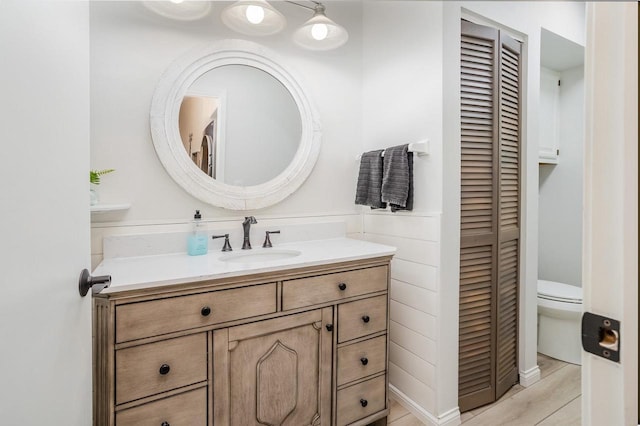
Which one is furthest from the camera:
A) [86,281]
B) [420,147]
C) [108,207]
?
[420,147]

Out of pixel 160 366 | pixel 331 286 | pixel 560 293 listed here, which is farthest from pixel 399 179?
pixel 560 293

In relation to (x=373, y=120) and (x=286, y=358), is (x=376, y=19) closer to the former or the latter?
(x=373, y=120)

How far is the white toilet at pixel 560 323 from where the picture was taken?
211 cm

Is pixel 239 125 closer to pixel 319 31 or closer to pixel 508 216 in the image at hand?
pixel 319 31

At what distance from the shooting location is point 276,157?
1.77 metres

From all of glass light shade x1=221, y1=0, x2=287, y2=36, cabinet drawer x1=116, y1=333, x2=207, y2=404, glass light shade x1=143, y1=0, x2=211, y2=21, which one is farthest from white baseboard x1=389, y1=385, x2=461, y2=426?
glass light shade x1=143, y1=0, x2=211, y2=21

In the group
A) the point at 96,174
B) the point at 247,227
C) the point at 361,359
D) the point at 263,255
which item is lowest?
the point at 361,359

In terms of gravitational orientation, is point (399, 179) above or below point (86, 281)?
above

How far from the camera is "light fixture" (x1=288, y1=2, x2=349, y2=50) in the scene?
1.67 m

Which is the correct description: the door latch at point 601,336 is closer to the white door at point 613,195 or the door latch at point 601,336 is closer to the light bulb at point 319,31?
the white door at point 613,195

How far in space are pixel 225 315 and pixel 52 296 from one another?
62cm

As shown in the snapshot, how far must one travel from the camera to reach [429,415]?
5.10 ft

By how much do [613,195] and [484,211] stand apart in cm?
131

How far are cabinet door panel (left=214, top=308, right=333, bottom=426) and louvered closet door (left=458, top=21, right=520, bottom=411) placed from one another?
78cm
